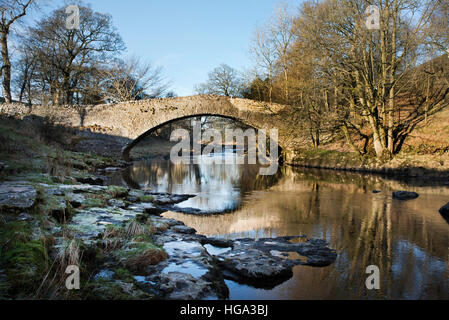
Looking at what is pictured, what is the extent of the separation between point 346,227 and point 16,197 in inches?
196

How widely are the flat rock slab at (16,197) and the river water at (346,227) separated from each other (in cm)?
245

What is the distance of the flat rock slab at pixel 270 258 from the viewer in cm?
321

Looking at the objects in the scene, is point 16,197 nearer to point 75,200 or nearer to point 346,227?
point 75,200

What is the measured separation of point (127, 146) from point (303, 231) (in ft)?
49.2

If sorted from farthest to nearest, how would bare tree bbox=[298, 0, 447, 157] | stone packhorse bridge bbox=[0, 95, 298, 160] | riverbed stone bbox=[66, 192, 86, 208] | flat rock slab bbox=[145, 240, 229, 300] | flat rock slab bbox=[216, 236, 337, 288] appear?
stone packhorse bridge bbox=[0, 95, 298, 160] < bare tree bbox=[298, 0, 447, 157] < riverbed stone bbox=[66, 192, 86, 208] < flat rock slab bbox=[216, 236, 337, 288] < flat rock slab bbox=[145, 240, 229, 300]

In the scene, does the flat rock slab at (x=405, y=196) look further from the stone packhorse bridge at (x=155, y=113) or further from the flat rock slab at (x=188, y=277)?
the stone packhorse bridge at (x=155, y=113)

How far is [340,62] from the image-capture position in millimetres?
12141

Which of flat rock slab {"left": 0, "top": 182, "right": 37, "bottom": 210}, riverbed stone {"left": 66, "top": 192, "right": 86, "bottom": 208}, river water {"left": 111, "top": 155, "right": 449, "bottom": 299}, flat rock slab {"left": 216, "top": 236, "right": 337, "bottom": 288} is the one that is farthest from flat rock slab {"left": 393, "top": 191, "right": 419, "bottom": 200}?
flat rock slab {"left": 0, "top": 182, "right": 37, "bottom": 210}

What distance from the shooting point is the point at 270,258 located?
362cm

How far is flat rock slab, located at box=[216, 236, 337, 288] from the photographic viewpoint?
126 inches

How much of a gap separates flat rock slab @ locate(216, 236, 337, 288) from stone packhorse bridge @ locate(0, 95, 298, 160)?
12862 millimetres

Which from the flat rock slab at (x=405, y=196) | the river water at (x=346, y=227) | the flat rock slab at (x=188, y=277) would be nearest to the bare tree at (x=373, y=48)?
the river water at (x=346, y=227)

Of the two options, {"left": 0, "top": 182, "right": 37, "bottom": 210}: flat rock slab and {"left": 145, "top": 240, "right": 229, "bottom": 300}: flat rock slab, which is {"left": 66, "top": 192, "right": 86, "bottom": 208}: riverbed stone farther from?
{"left": 145, "top": 240, "right": 229, "bottom": 300}: flat rock slab

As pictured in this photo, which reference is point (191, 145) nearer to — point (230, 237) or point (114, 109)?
point (114, 109)
